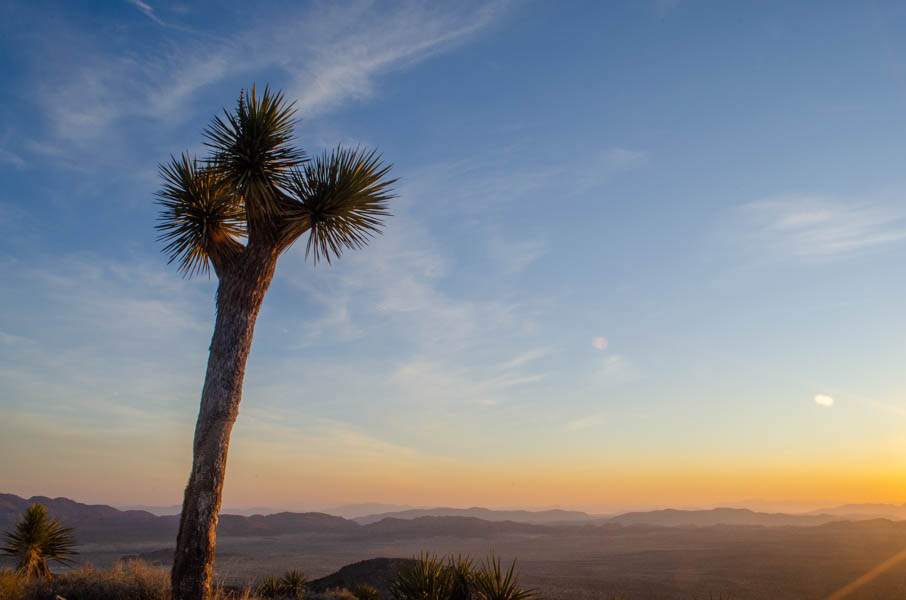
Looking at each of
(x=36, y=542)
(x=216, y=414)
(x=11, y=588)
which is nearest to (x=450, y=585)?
Answer: (x=216, y=414)

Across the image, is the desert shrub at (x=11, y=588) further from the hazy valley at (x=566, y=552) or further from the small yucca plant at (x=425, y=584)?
the hazy valley at (x=566, y=552)

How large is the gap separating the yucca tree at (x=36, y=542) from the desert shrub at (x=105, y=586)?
2.35 metres

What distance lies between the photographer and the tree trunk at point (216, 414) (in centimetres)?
788

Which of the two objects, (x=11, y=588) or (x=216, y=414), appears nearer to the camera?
(x=216, y=414)

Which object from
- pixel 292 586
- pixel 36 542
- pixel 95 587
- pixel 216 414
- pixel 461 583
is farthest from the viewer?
pixel 292 586

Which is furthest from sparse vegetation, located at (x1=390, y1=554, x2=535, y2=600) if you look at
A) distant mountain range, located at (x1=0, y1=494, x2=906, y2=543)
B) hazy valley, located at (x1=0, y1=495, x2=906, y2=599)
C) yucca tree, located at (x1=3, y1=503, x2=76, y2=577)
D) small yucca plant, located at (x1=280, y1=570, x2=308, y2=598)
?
distant mountain range, located at (x1=0, y1=494, x2=906, y2=543)

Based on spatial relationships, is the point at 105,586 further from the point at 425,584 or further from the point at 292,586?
the point at 292,586

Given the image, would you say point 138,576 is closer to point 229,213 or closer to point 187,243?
point 187,243

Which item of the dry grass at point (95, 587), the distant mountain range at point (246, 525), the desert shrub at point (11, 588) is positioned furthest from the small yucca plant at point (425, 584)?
the distant mountain range at point (246, 525)

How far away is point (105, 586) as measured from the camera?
9.05 meters

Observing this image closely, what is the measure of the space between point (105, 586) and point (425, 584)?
19.1 feet

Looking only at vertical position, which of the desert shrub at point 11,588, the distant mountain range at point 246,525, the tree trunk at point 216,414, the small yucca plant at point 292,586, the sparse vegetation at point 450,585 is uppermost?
the tree trunk at point 216,414

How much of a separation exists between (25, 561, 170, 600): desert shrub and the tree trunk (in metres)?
1.24

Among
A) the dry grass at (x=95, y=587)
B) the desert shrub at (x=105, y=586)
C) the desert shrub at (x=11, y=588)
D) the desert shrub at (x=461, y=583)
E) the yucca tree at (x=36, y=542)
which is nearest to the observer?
the desert shrub at (x=461, y=583)
